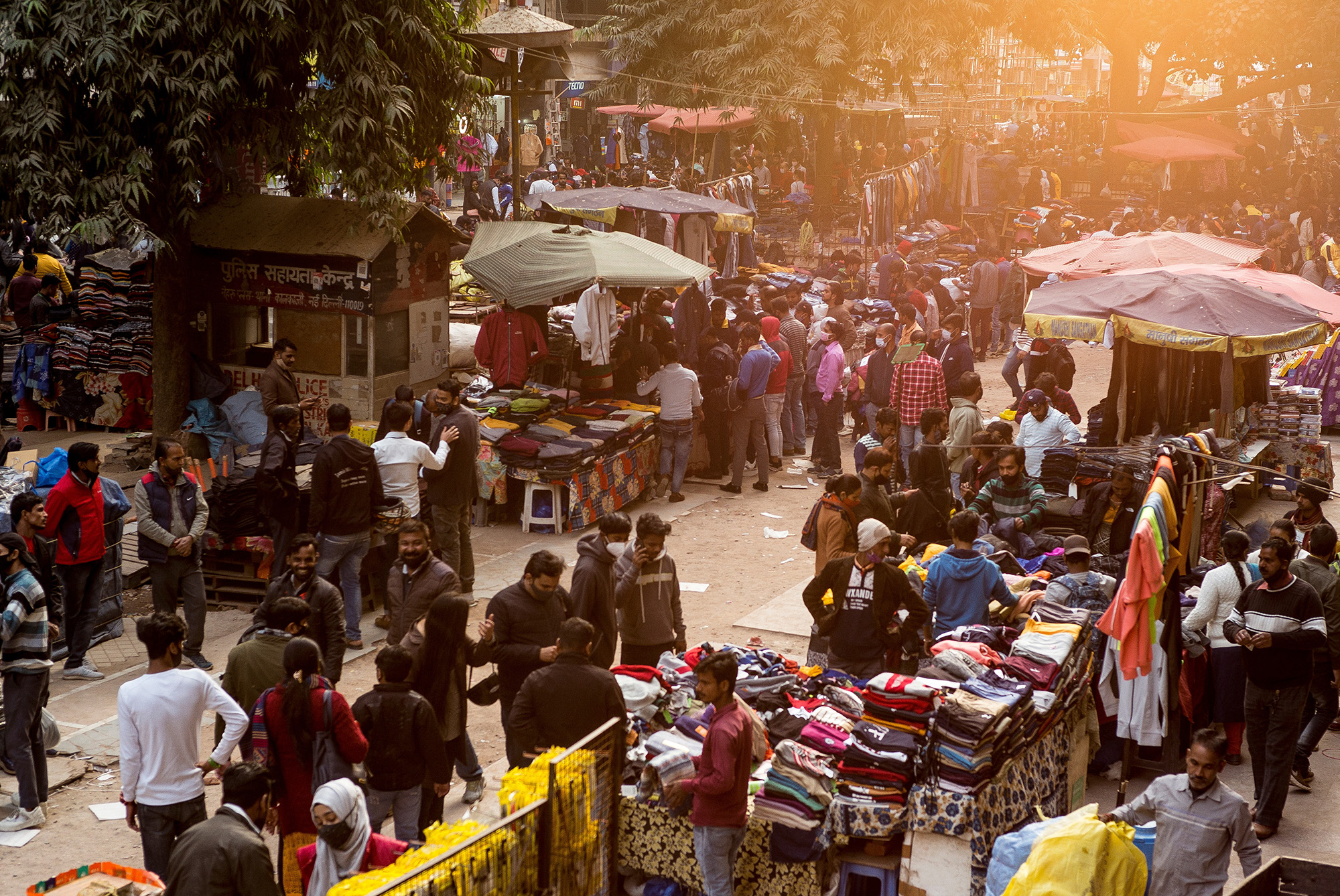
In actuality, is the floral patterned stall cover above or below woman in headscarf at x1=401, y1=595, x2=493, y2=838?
below

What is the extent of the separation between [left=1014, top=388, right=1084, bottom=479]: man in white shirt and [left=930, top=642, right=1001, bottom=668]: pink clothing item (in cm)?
445

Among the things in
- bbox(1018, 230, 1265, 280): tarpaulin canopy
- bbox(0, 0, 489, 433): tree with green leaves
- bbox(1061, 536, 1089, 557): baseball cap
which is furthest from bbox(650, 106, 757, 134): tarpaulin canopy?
bbox(1061, 536, 1089, 557): baseball cap

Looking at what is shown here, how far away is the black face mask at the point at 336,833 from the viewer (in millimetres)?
5191

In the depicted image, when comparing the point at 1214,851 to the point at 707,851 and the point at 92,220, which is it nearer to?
the point at 707,851

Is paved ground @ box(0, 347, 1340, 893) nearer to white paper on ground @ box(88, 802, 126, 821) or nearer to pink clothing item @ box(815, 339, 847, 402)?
white paper on ground @ box(88, 802, 126, 821)

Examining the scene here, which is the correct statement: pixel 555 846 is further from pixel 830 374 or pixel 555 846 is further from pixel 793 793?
pixel 830 374

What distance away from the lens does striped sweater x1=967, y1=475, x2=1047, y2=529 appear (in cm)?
1034

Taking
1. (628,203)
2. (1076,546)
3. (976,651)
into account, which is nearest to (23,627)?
(976,651)

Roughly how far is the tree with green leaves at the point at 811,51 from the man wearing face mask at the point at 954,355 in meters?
13.8

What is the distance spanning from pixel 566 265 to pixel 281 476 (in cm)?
450

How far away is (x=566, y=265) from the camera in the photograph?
13.5 m

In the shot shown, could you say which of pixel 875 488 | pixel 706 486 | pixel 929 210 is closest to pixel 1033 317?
pixel 875 488

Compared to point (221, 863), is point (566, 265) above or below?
above

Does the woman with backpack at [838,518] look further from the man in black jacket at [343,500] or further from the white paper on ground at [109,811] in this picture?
the white paper on ground at [109,811]
